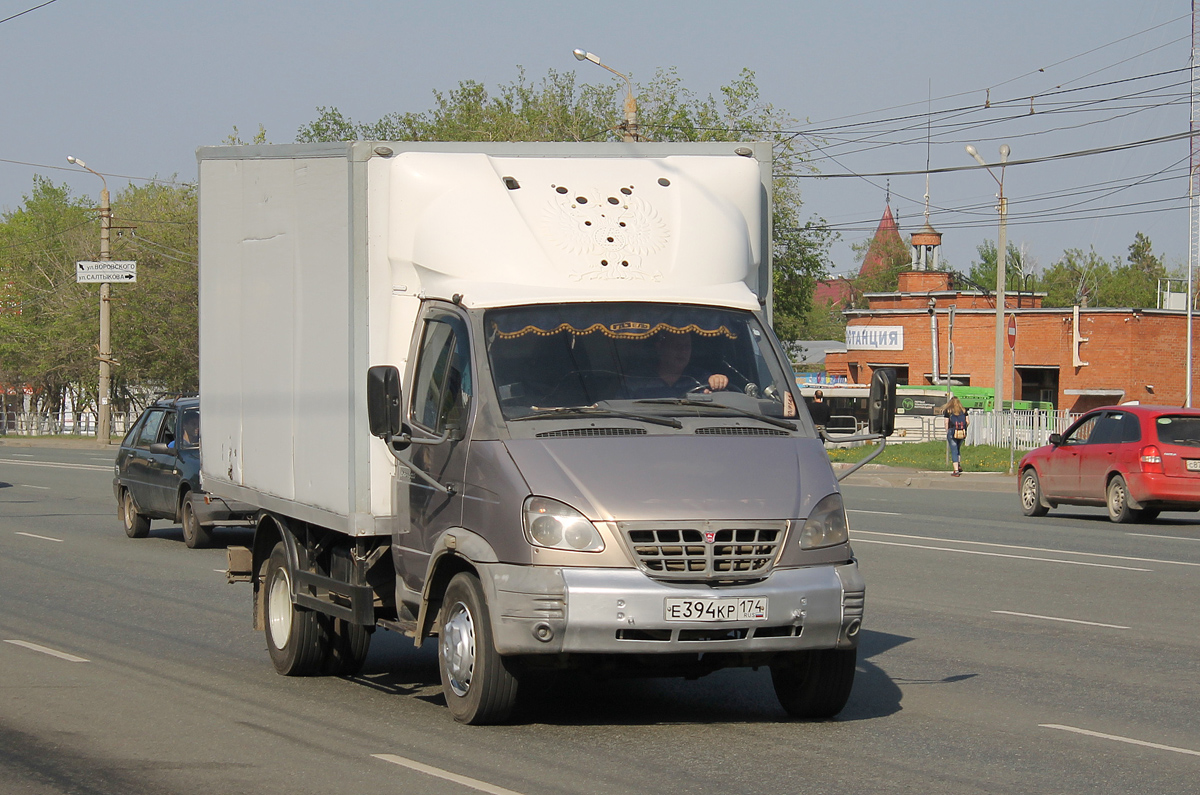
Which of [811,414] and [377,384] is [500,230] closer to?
[377,384]

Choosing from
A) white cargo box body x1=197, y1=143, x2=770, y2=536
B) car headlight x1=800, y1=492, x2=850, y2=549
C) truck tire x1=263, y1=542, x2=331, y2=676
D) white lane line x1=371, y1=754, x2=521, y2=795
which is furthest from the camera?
truck tire x1=263, y1=542, x2=331, y2=676

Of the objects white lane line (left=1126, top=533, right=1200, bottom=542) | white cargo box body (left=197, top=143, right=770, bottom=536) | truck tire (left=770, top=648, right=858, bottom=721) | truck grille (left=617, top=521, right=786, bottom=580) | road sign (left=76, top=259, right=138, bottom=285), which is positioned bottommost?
white lane line (left=1126, top=533, right=1200, bottom=542)

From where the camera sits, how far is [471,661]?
7109mm

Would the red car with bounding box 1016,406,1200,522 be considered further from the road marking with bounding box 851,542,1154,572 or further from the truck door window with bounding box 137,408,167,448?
the truck door window with bounding box 137,408,167,448

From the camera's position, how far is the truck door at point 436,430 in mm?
7332

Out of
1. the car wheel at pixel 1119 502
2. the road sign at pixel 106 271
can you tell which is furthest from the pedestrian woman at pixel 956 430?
the road sign at pixel 106 271

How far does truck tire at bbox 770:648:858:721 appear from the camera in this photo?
286 inches

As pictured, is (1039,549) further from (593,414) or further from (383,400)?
(383,400)

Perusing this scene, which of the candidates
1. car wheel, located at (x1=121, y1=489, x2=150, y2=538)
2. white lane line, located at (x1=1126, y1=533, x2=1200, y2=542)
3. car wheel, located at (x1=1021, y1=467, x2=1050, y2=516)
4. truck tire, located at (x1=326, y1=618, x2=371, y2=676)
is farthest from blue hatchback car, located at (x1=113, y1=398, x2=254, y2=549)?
car wheel, located at (x1=1021, y1=467, x2=1050, y2=516)

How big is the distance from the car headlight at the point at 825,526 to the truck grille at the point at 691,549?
0.31 m

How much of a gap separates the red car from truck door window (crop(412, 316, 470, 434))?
15.3 m

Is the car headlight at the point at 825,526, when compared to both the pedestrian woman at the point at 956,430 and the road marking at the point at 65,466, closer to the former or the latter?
the pedestrian woman at the point at 956,430

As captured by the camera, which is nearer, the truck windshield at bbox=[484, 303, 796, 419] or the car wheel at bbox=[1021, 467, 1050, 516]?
the truck windshield at bbox=[484, 303, 796, 419]

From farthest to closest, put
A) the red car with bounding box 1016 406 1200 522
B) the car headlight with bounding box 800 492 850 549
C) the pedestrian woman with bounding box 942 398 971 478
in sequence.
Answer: the pedestrian woman with bounding box 942 398 971 478 → the red car with bounding box 1016 406 1200 522 → the car headlight with bounding box 800 492 850 549
